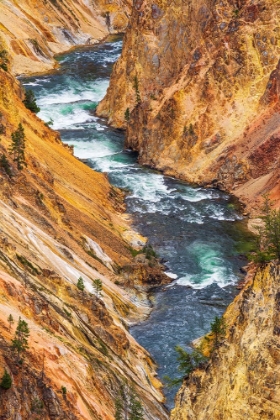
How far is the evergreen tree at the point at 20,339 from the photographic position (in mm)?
27953

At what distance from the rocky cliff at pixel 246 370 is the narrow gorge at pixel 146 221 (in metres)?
0.05

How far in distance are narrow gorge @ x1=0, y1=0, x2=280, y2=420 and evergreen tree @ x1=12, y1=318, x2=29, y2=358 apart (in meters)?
0.32

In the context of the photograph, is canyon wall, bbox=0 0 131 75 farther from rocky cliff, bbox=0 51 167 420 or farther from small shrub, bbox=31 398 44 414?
small shrub, bbox=31 398 44 414

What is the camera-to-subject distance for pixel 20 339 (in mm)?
28578

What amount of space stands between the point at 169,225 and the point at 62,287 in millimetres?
26199

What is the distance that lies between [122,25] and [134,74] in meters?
65.0

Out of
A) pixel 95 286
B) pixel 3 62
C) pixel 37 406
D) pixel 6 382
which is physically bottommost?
pixel 95 286

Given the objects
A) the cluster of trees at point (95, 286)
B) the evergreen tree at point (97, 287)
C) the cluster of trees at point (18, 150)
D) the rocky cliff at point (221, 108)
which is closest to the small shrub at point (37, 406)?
the cluster of trees at point (95, 286)

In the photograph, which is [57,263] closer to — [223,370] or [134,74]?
[223,370]

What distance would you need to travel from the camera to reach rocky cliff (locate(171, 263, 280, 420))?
25.6 meters

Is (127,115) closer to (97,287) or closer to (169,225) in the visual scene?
(169,225)

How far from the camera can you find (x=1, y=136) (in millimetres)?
57500

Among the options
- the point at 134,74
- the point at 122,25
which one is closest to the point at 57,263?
the point at 134,74

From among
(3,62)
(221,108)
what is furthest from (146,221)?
(221,108)
